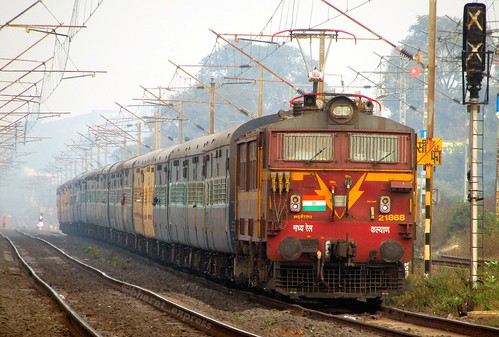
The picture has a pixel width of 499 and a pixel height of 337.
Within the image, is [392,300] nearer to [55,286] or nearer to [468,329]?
[468,329]

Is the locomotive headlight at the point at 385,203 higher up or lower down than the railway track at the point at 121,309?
higher up

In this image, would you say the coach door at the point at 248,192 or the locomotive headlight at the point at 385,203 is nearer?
the locomotive headlight at the point at 385,203

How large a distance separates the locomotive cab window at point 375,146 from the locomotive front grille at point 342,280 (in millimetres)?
1939

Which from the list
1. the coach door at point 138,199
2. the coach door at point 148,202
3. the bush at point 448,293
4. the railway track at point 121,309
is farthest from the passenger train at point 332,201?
the coach door at point 138,199

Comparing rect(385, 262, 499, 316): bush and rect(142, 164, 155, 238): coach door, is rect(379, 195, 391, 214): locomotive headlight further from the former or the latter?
rect(142, 164, 155, 238): coach door

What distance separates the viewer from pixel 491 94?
Answer: 78.6 m

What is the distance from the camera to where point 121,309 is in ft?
56.8

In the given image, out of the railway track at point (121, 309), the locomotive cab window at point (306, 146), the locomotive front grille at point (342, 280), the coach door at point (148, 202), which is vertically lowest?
the railway track at point (121, 309)

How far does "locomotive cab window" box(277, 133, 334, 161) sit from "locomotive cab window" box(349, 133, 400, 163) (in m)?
0.44

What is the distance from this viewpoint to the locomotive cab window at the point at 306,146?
17.1 metres

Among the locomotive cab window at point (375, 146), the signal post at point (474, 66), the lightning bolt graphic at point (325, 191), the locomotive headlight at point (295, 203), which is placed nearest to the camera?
the locomotive headlight at point (295, 203)

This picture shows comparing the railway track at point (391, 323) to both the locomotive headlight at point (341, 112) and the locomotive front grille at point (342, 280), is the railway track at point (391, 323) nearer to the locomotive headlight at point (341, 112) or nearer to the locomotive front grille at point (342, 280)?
the locomotive front grille at point (342, 280)

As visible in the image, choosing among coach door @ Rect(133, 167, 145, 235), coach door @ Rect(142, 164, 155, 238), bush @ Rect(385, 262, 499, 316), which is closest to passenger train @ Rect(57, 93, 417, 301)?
bush @ Rect(385, 262, 499, 316)

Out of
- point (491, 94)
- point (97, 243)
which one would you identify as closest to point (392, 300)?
point (97, 243)
